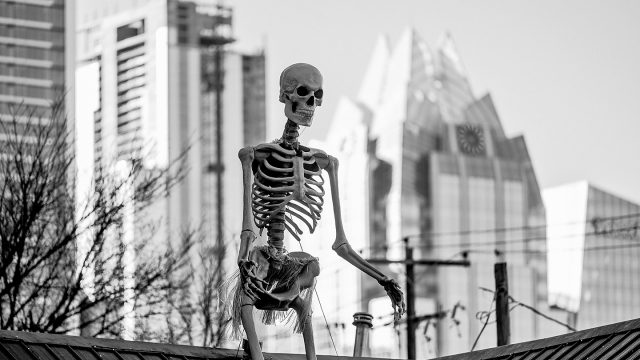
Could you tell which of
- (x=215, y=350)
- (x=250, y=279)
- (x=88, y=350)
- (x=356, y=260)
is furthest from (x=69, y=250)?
(x=250, y=279)

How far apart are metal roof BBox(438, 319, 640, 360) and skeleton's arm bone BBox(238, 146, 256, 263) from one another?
5.42 meters

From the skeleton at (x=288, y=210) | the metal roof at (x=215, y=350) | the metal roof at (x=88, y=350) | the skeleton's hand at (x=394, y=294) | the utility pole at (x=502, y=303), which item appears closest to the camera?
the metal roof at (x=88, y=350)

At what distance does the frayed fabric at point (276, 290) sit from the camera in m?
30.1

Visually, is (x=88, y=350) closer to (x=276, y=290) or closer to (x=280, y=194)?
(x=276, y=290)

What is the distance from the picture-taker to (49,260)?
73.4m

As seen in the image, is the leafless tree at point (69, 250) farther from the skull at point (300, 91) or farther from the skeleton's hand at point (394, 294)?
the skeleton's hand at point (394, 294)

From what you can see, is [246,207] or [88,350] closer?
[246,207]

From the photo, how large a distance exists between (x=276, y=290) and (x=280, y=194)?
136 centimetres

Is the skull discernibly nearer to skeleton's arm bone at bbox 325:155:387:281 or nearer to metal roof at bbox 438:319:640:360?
skeleton's arm bone at bbox 325:155:387:281

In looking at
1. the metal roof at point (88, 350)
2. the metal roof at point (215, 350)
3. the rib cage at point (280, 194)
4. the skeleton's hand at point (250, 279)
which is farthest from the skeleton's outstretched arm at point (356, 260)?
the metal roof at point (215, 350)

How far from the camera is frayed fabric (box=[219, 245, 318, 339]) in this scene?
3008 cm

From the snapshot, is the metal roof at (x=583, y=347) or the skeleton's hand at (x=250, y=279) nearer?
the skeleton's hand at (x=250, y=279)

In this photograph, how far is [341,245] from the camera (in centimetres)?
2995

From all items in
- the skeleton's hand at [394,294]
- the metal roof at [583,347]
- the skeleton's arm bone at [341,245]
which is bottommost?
the metal roof at [583,347]
